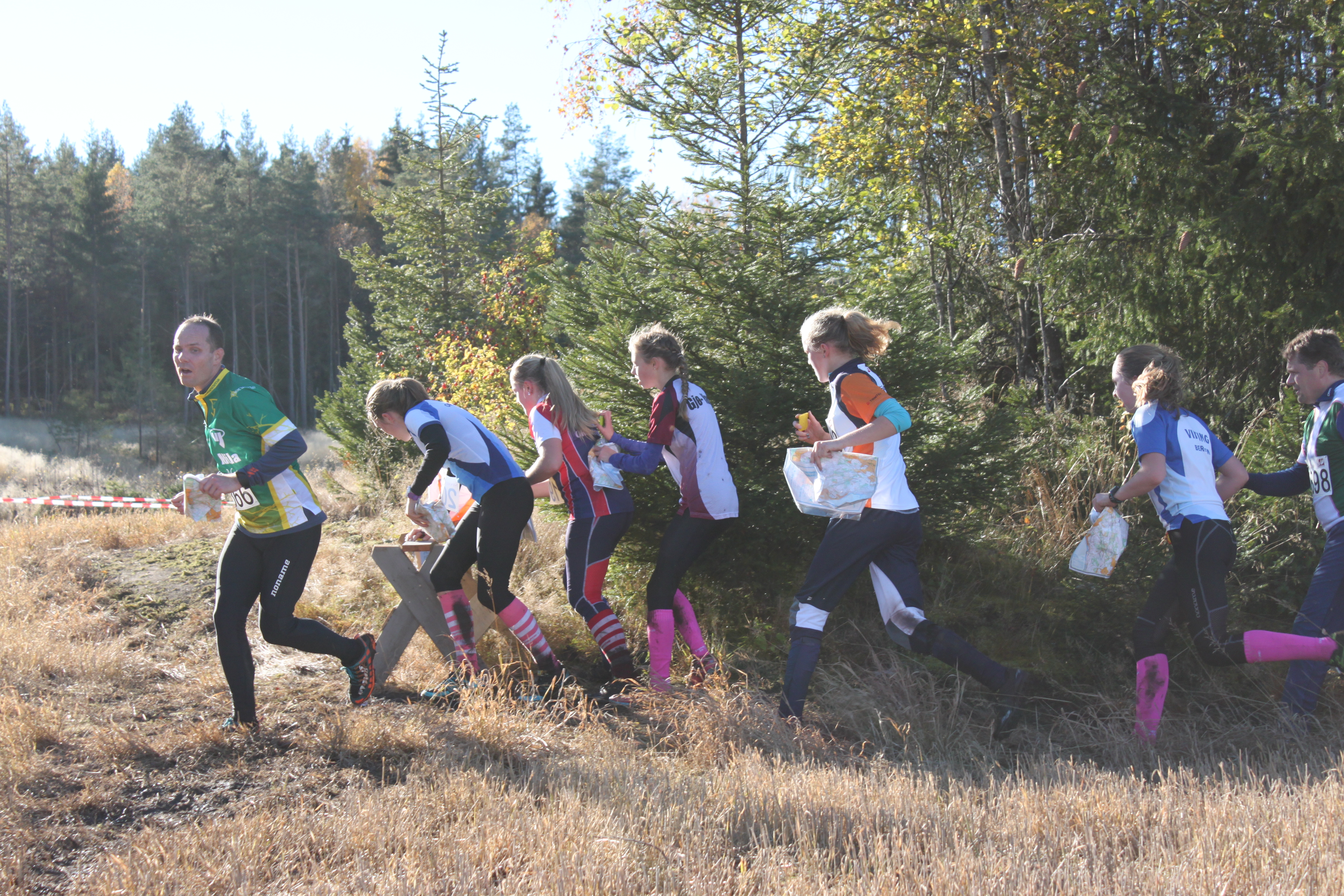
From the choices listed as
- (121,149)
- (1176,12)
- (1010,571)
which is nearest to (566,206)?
(121,149)

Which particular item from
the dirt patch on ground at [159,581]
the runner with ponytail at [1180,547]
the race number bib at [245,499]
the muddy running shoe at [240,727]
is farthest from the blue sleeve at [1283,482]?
the dirt patch on ground at [159,581]

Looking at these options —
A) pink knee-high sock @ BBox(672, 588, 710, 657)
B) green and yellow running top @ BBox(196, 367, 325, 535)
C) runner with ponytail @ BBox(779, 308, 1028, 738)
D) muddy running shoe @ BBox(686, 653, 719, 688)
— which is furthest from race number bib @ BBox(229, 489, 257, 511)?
runner with ponytail @ BBox(779, 308, 1028, 738)

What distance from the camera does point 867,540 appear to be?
4.14 meters

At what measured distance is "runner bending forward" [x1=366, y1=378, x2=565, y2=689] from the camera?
4715mm

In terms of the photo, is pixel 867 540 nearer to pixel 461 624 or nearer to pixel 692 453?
pixel 692 453

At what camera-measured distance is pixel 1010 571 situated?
5.86 meters

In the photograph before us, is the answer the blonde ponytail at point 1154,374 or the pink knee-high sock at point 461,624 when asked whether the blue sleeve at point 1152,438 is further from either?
the pink knee-high sock at point 461,624

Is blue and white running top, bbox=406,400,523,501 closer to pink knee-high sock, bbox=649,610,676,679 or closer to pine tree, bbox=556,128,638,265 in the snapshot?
pink knee-high sock, bbox=649,610,676,679

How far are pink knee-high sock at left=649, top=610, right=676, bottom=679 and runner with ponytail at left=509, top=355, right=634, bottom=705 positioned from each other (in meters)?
0.17

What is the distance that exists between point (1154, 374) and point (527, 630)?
11.0 ft

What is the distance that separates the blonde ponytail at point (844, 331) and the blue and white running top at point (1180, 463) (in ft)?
4.12

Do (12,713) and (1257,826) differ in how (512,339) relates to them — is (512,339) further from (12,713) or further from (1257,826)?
(1257,826)

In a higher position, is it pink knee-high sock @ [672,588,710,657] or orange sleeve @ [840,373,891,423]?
orange sleeve @ [840,373,891,423]

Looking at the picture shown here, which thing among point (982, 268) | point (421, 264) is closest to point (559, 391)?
point (982, 268)
